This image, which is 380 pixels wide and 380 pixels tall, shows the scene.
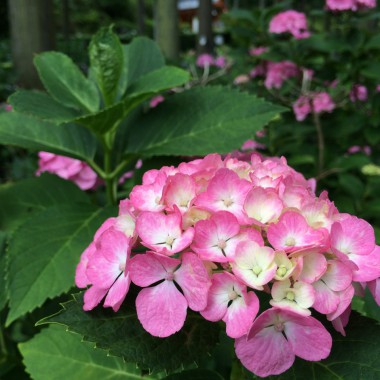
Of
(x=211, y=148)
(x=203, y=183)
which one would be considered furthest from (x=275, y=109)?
(x=203, y=183)

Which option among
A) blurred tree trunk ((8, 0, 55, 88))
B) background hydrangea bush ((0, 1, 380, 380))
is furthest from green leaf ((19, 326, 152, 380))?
blurred tree trunk ((8, 0, 55, 88))

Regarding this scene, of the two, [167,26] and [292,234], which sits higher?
[292,234]

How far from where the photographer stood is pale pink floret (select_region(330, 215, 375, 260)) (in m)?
0.63

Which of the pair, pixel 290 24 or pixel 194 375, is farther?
pixel 290 24

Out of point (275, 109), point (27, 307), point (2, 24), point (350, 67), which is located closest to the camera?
point (27, 307)

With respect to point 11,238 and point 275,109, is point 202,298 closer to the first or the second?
point 11,238

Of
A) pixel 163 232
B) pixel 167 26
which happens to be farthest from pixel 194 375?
pixel 167 26

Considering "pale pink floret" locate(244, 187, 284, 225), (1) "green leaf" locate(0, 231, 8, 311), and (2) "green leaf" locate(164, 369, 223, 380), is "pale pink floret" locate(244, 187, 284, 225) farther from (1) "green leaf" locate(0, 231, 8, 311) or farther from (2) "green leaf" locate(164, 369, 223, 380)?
(1) "green leaf" locate(0, 231, 8, 311)

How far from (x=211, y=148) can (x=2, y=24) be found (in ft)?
52.3

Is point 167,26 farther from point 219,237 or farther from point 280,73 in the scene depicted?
point 219,237

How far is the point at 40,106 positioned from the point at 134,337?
2.11ft

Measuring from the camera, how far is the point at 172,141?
117 cm

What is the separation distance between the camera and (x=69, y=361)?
95 centimetres

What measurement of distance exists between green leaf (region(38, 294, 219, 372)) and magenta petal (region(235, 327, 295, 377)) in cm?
9
